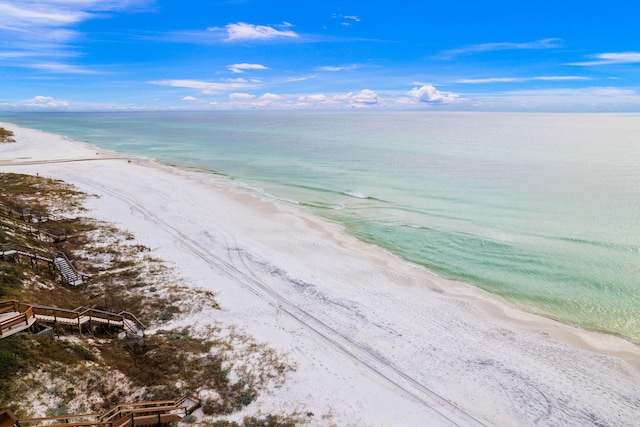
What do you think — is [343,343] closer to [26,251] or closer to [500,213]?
[26,251]

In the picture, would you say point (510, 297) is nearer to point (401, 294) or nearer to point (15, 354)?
point (401, 294)

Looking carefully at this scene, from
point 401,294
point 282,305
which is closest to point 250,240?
point 282,305

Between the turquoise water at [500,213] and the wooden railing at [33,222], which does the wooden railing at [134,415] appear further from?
the wooden railing at [33,222]

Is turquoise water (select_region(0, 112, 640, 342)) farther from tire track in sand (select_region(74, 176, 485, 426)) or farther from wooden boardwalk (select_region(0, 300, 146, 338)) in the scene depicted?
wooden boardwalk (select_region(0, 300, 146, 338))

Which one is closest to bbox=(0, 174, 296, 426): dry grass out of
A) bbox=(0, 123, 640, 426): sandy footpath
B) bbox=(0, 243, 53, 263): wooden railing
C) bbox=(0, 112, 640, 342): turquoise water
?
bbox=(0, 243, 53, 263): wooden railing

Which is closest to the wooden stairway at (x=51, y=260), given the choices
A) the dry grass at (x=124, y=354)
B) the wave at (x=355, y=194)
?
the dry grass at (x=124, y=354)

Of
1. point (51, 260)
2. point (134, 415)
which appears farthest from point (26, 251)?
point (134, 415)
